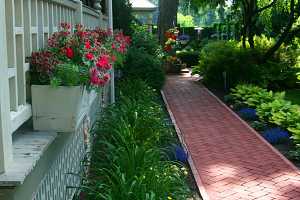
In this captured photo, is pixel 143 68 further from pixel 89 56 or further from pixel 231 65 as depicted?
pixel 89 56

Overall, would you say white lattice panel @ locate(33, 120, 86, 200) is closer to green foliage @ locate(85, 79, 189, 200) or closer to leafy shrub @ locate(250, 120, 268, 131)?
green foliage @ locate(85, 79, 189, 200)

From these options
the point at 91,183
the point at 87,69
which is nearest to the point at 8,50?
the point at 87,69

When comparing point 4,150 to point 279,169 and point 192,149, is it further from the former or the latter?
point 192,149

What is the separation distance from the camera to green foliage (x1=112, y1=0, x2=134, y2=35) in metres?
14.7

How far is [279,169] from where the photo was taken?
275 inches

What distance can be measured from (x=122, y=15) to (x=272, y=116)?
6.59m

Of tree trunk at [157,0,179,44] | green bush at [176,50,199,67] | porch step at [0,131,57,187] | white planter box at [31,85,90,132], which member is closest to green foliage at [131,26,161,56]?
tree trunk at [157,0,179,44]

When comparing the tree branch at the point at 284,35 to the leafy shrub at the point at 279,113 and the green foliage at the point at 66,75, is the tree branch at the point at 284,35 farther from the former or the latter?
the green foliage at the point at 66,75

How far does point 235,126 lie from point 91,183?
616cm

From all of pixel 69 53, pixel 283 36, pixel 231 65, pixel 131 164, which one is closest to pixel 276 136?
pixel 131 164

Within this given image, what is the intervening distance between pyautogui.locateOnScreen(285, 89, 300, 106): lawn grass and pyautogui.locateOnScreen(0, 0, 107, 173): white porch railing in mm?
10514

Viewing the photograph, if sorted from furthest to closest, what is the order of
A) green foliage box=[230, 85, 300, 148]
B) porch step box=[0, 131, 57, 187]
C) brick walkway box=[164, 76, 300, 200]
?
green foliage box=[230, 85, 300, 148]
brick walkway box=[164, 76, 300, 200]
porch step box=[0, 131, 57, 187]

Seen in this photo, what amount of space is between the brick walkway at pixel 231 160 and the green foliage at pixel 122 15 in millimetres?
3742

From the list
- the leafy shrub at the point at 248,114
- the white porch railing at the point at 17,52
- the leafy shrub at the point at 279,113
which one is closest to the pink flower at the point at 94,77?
the white porch railing at the point at 17,52
